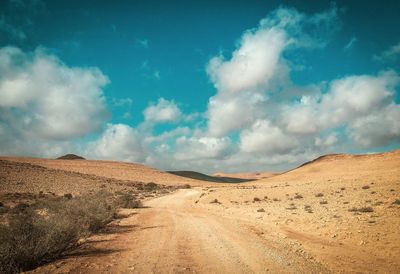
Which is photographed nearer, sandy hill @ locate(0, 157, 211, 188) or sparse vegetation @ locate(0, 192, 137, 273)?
sparse vegetation @ locate(0, 192, 137, 273)

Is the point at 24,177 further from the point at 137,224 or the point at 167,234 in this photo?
the point at 167,234

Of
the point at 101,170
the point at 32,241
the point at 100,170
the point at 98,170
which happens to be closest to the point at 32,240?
the point at 32,241

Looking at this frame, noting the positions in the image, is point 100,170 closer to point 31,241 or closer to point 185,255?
point 31,241

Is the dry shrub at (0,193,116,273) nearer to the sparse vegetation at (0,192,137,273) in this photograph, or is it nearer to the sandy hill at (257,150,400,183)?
the sparse vegetation at (0,192,137,273)

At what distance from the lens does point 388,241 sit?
31.1 feet

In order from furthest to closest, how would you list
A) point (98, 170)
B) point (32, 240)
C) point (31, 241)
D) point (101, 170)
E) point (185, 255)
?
1. point (101, 170)
2. point (98, 170)
3. point (185, 255)
4. point (32, 240)
5. point (31, 241)

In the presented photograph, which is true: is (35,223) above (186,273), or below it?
→ above

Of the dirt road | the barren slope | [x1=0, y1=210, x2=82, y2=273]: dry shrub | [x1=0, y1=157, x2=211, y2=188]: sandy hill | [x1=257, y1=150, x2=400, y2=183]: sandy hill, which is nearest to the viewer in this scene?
[x1=0, y1=210, x2=82, y2=273]: dry shrub

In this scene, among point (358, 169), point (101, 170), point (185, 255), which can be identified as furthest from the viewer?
point (101, 170)

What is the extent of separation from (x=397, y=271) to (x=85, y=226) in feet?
37.9

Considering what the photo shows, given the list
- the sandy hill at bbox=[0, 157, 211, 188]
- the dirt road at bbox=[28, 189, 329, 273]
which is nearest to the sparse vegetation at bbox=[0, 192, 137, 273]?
the dirt road at bbox=[28, 189, 329, 273]

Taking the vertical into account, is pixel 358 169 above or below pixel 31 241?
above

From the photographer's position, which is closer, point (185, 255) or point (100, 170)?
point (185, 255)

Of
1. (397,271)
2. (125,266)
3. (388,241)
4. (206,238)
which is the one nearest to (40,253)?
(125,266)
